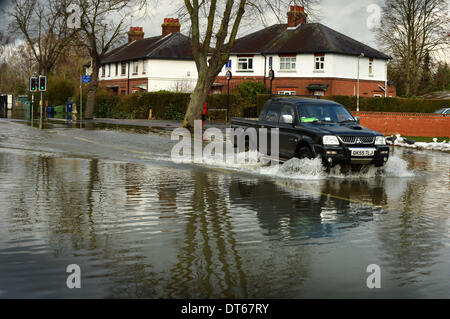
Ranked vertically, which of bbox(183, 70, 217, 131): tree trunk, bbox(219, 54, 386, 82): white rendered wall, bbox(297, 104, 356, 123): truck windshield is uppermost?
bbox(219, 54, 386, 82): white rendered wall

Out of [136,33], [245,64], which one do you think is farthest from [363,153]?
[136,33]

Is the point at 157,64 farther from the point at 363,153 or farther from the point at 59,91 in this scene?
the point at 363,153

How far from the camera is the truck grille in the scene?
45.7ft

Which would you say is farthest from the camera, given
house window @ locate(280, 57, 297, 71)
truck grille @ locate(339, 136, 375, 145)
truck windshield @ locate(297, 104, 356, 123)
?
house window @ locate(280, 57, 297, 71)

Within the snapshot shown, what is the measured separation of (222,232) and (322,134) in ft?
22.6

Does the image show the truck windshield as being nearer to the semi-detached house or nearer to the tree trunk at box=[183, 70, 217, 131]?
the tree trunk at box=[183, 70, 217, 131]

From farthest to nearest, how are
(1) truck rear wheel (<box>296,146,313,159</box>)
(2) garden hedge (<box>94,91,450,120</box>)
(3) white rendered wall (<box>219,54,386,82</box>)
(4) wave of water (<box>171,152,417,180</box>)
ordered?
1. (3) white rendered wall (<box>219,54,386,82</box>)
2. (2) garden hedge (<box>94,91,450,120</box>)
3. (1) truck rear wheel (<box>296,146,313,159</box>)
4. (4) wave of water (<box>171,152,417,180</box>)

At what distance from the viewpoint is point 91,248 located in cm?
659

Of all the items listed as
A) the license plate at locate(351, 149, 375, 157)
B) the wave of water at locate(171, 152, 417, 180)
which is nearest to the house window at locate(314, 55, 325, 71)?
the wave of water at locate(171, 152, 417, 180)

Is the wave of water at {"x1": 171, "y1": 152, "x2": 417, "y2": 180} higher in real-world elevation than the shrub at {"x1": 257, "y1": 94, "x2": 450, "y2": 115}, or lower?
lower

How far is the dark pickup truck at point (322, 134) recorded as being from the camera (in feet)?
45.4

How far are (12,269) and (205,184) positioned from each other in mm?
7013

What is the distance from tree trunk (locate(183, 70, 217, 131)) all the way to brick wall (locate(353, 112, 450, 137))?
296 inches

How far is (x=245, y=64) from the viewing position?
63750 mm
